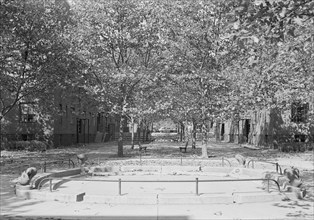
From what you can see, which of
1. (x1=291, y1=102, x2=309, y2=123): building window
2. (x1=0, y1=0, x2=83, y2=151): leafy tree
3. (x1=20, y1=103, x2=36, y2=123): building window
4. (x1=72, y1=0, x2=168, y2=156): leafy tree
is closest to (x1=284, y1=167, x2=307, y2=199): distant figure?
(x1=72, y1=0, x2=168, y2=156): leafy tree

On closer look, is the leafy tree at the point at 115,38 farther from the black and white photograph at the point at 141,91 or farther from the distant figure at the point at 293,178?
the distant figure at the point at 293,178

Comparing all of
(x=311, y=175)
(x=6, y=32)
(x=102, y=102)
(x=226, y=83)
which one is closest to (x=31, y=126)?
(x=102, y=102)

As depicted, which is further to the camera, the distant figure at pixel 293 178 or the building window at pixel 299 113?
the building window at pixel 299 113

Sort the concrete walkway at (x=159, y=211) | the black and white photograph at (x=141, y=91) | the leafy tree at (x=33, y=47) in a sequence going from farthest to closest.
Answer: the leafy tree at (x=33, y=47)
the black and white photograph at (x=141, y=91)
the concrete walkway at (x=159, y=211)

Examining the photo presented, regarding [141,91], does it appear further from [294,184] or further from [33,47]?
[294,184]

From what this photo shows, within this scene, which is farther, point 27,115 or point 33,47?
point 27,115

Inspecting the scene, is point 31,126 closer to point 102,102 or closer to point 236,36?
point 102,102

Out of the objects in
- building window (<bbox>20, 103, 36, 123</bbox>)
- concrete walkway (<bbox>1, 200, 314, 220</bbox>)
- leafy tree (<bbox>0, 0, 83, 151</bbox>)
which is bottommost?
Answer: concrete walkway (<bbox>1, 200, 314, 220</bbox>)

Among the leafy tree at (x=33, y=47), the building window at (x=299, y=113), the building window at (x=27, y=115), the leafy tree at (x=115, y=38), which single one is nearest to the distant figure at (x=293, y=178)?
the leafy tree at (x=115, y=38)

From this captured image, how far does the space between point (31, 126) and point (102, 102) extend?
39.0 ft

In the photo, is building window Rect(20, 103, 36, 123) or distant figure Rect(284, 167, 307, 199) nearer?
distant figure Rect(284, 167, 307, 199)

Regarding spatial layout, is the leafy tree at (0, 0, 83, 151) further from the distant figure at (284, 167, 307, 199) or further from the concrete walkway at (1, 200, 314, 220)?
the distant figure at (284, 167, 307, 199)

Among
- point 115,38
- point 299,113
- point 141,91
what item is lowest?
point 299,113

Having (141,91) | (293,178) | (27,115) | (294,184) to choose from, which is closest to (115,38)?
(141,91)
